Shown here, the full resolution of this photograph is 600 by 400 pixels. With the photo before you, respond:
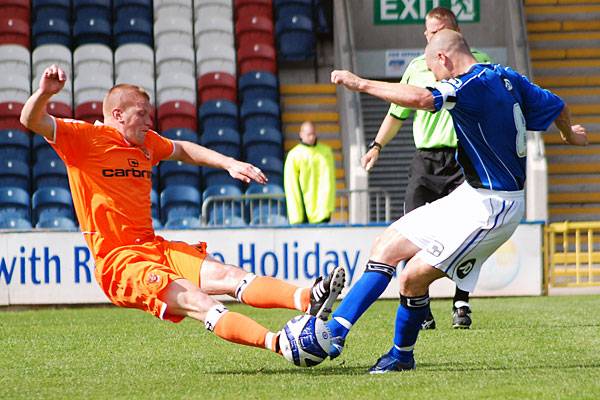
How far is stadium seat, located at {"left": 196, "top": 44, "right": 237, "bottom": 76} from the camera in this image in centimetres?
1986

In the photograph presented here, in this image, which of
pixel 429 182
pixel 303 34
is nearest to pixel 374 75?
pixel 303 34

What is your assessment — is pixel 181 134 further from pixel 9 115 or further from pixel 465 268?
pixel 465 268

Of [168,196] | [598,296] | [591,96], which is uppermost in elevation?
[591,96]

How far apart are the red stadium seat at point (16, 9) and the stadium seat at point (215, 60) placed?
9.33 feet

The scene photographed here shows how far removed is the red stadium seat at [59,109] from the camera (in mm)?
18688

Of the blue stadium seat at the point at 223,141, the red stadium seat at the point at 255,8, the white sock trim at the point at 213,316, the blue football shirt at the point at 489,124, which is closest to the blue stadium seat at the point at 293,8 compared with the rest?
the red stadium seat at the point at 255,8

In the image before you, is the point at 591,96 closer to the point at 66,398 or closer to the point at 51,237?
the point at 51,237

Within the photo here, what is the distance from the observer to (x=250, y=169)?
6.80m

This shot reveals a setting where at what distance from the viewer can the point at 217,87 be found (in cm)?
1956

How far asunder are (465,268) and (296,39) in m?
14.1

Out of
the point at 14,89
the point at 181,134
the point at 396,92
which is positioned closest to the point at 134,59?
the point at 14,89

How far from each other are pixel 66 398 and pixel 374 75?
15.7 metres

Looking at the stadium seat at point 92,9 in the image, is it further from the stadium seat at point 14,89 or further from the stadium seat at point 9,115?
the stadium seat at point 9,115

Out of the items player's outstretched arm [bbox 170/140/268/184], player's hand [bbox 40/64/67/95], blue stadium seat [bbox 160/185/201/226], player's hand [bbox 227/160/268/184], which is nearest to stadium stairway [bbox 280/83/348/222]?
blue stadium seat [bbox 160/185/201/226]
